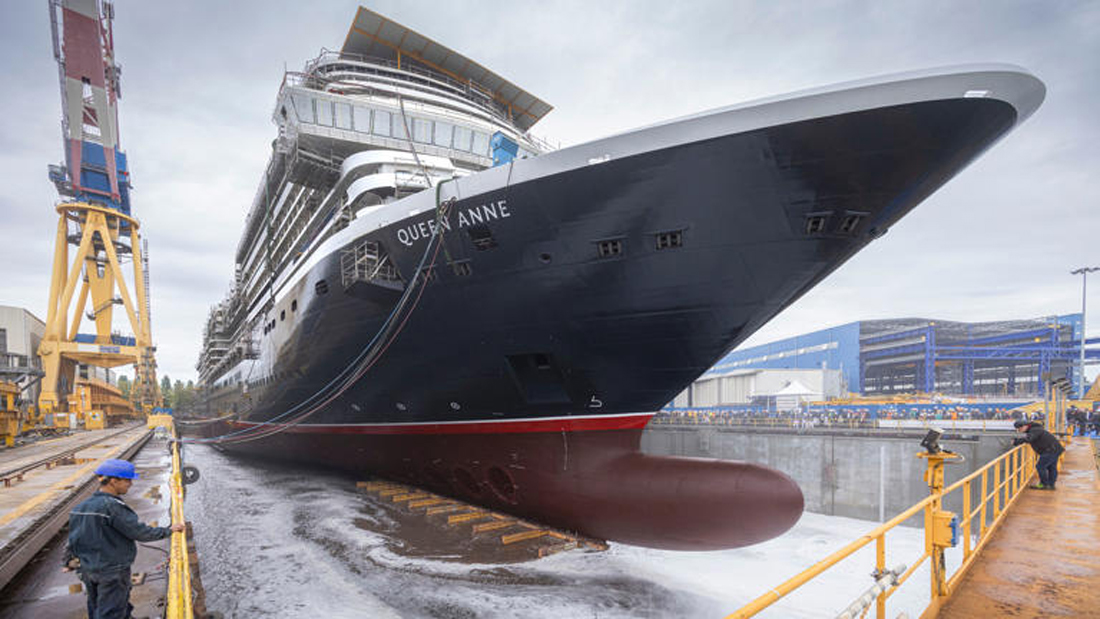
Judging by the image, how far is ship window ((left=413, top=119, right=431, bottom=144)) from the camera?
14.6 metres

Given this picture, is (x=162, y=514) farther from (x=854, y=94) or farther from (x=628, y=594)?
(x=854, y=94)

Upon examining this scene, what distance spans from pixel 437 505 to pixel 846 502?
1634cm

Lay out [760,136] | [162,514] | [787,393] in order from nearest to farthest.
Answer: [760,136], [162,514], [787,393]

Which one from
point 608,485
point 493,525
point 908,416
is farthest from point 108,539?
point 908,416

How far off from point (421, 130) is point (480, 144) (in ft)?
5.93

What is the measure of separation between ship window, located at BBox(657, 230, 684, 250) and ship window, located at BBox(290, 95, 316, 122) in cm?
1108

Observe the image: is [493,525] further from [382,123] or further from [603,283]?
[382,123]

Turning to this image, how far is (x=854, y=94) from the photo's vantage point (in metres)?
5.66

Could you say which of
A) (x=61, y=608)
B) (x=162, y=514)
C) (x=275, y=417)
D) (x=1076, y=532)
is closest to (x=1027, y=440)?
(x=1076, y=532)

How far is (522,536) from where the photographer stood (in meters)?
8.69

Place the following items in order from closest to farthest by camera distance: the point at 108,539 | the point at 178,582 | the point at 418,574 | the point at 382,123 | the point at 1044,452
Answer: the point at 178,582 < the point at 108,539 < the point at 418,574 < the point at 1044,452 < the point at 382,123

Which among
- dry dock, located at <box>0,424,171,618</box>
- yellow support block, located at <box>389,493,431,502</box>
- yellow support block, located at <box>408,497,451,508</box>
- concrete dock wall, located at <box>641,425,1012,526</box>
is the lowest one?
concrete dock wall, located at <box>641,425,1012,526</box>

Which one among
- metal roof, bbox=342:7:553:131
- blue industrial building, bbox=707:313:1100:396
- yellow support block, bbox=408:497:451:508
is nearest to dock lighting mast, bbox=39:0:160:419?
metal roof, bbox=342:7:553:131

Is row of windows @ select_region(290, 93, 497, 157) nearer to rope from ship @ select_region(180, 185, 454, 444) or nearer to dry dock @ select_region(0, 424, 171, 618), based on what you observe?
rope from ship @ select_region(180, 185, 454, 444)
